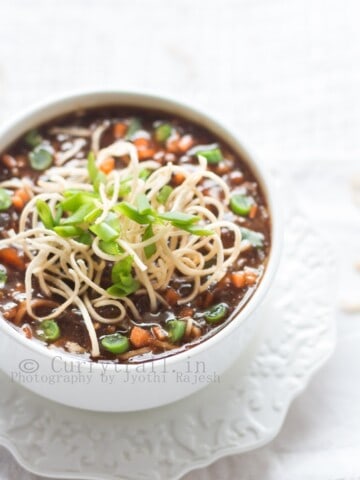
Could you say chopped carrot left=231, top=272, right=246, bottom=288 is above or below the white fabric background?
below

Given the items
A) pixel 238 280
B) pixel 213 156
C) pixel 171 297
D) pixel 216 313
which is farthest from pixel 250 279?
pixel 213 156

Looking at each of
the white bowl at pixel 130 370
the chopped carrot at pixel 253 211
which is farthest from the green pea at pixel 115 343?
the chopped carrot at pixel 253 211

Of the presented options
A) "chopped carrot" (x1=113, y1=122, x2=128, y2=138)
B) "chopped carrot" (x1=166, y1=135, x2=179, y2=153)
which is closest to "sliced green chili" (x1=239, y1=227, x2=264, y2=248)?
"chopped carrot" (x1=166, y1=135, x2=179, y2=153)

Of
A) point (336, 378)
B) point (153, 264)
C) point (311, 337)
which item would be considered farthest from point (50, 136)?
point (336, 378)

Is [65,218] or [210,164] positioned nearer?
[65,218]

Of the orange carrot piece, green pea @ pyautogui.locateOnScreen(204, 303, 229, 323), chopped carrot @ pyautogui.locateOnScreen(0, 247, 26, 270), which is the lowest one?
the orange carrot piece

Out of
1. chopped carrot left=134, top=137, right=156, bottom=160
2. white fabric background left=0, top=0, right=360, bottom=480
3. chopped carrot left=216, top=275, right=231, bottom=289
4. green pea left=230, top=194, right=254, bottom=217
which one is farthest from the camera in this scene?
white fabric background left=0, top=0, right=360, bottom=480

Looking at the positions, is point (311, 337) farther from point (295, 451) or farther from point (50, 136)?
point (50, 136)

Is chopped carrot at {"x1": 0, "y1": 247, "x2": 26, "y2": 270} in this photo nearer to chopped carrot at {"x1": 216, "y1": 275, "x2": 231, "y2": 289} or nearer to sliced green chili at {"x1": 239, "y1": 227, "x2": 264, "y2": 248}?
chopped carrot at {"x1": 216, "y1": 275, "x2": 231, "y2": 289}
